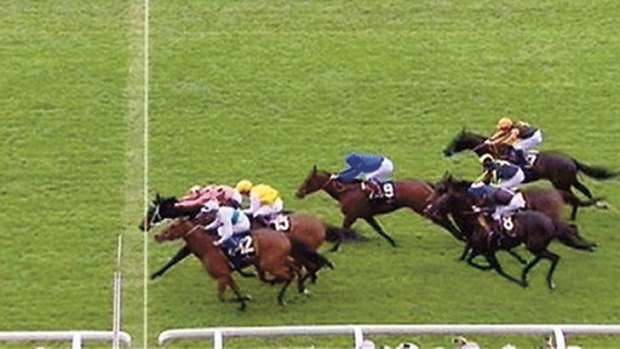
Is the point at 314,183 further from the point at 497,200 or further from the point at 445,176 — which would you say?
the point at 497,200

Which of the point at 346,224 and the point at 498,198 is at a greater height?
the point at 498,198

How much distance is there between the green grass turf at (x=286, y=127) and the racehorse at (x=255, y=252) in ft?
1.02

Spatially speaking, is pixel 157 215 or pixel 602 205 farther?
pixel 602 205

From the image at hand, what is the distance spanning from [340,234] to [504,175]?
1181 mm

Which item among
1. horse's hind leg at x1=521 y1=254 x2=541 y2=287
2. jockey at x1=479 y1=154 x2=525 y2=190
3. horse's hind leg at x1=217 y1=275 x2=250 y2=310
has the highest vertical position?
jockey at x1=479 y1=154 x2=525 y2=190

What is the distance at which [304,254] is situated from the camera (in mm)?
10047

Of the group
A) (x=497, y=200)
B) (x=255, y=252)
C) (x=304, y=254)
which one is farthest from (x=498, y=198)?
(x=255, y=252)

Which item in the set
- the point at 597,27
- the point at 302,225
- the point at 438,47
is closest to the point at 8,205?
the point at 302,225

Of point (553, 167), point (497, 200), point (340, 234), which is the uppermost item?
point (553, 167)

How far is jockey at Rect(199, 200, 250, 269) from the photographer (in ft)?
32.2

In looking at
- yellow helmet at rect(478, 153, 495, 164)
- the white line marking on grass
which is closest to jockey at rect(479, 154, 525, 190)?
yellow helmet at rect(478, 153, 495, 164)

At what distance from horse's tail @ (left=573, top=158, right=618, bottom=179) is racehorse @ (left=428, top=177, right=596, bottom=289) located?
0.66m

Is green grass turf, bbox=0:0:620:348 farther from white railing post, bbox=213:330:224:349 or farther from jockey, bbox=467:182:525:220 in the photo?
jockey, bbox=467:182:525:220

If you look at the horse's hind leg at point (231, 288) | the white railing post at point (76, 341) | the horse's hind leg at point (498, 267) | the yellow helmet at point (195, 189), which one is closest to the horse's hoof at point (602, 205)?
the horse's hind leg at point (498, 267)
